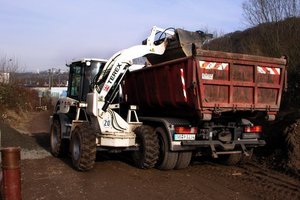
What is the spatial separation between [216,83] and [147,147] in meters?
2.17

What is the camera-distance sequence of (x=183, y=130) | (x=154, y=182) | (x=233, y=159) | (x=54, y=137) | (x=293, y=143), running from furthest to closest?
(x=54, y=137) → (x=233, y=159) → (x=293, y=143) → (x=183, y=130) → (x=154, y=182)

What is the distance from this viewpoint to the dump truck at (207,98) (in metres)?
9.76

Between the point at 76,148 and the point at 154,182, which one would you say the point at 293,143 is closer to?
the point at 154,182

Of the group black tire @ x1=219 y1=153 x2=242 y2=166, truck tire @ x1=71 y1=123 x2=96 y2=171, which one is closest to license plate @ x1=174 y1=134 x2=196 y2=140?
black tire @ x1=219 y1=153 x2=242 y2=166

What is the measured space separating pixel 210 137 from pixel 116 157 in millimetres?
3693

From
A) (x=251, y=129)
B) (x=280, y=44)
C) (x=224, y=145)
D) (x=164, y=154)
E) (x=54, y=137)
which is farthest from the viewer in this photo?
(x=280, y=44)

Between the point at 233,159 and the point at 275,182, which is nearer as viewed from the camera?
the point at 275,182

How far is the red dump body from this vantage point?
9656mm

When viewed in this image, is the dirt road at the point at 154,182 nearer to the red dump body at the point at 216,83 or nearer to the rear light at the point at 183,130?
the rear light at the point at 183,130

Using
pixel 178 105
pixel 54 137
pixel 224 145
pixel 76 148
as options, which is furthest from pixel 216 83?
pixel 54 137

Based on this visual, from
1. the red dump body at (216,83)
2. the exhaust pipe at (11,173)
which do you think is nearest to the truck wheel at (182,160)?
the red dump body at (216,83)

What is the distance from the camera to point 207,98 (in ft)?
32.0

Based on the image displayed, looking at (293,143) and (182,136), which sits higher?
(182,136)

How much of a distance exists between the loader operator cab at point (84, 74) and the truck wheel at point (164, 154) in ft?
9.03
